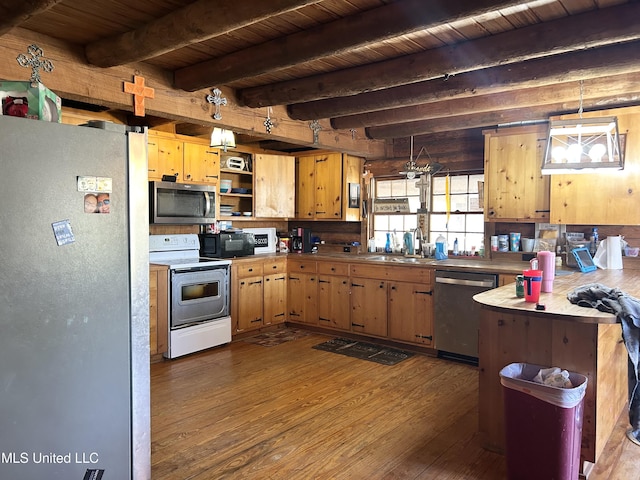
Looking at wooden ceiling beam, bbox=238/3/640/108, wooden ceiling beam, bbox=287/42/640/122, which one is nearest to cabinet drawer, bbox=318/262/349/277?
wooden ceiling beam, bbox=287/42/640/122

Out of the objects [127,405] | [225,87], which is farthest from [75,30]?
[127,405]

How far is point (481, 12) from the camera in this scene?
2102 mm

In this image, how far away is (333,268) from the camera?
5141 millimetres

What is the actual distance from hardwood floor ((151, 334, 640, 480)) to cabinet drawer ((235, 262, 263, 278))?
0.93m

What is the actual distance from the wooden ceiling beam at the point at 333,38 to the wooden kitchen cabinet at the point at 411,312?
99.6 inches

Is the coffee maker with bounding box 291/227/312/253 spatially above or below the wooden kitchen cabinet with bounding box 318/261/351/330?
above

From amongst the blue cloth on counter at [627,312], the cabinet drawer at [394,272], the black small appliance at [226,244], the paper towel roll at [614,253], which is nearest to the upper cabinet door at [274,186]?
the black small appliance at [226,244]

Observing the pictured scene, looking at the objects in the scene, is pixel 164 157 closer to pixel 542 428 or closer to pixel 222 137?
pixel 222 137

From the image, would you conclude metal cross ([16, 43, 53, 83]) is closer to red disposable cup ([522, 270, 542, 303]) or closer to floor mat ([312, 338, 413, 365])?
red disposable cup ([522, 270, 542, 303])

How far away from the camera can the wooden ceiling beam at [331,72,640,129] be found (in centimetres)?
340

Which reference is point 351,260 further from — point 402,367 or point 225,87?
point 225,87

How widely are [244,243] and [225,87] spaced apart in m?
1.86

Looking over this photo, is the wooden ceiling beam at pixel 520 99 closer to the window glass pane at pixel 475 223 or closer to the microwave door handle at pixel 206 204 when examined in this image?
the window glass pane at pixel 475 223

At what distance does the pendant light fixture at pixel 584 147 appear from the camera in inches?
115
